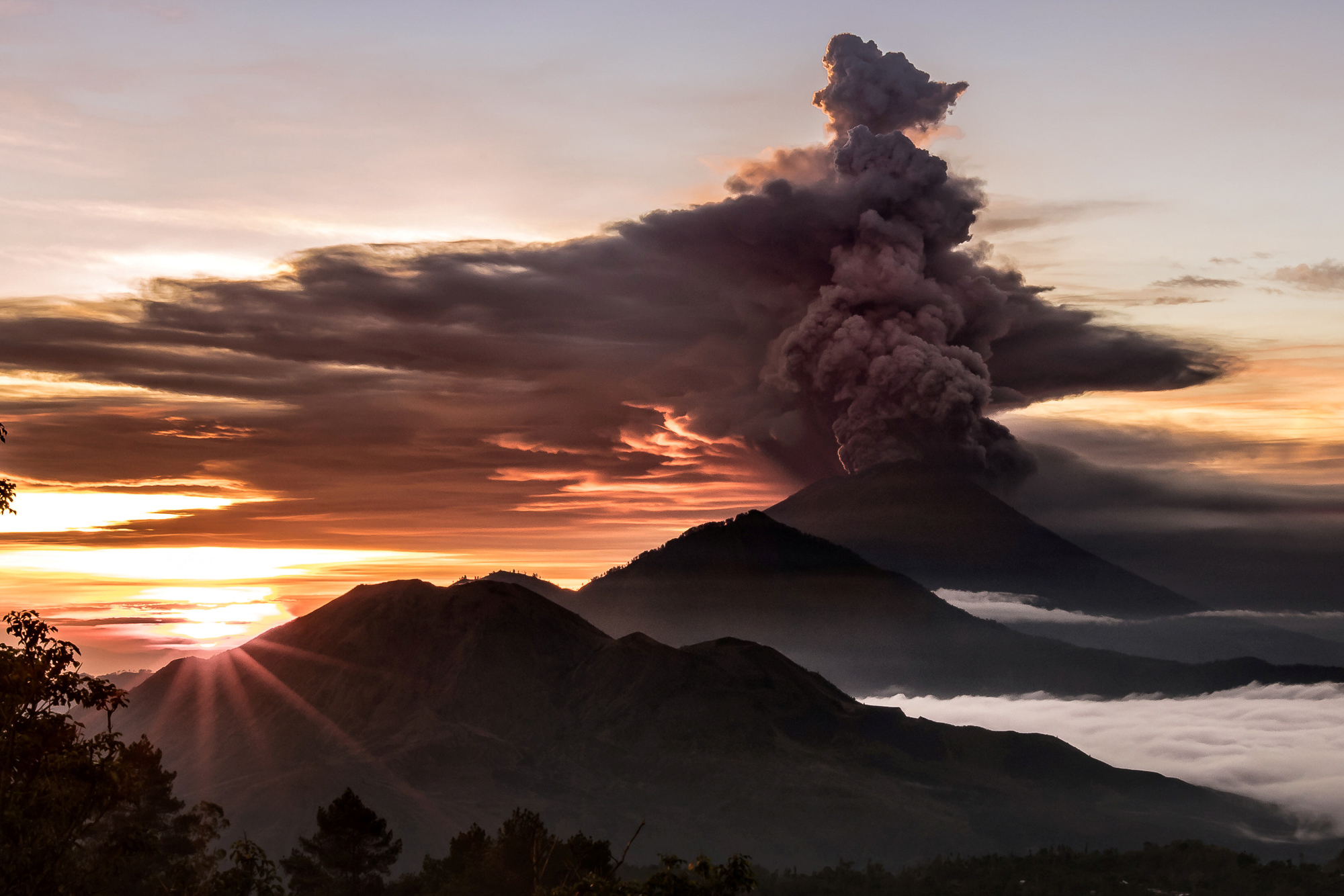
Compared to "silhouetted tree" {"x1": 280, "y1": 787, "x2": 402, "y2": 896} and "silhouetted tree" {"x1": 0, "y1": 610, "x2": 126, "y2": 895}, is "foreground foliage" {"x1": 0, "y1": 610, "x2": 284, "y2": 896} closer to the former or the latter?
"silhouetted tree" {"x1": 0, "y1": 610, "x2": 126, "y2": 895}

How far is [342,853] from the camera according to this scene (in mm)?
→ 85625

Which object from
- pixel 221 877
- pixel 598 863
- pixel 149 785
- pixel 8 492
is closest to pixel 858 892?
pixel 598 863

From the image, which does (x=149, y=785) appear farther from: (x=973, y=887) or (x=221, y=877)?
(x=973, y=887)

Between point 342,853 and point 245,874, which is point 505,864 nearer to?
point 342,853

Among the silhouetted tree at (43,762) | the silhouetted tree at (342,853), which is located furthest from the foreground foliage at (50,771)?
the silhouetted tree at (342,853)

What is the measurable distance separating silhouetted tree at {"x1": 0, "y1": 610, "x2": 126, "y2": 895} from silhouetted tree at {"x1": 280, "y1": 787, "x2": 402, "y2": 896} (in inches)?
2581

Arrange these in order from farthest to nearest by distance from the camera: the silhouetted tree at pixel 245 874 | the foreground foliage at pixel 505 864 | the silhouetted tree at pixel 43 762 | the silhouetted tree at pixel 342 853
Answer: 1. the silhouetted tree at pixel 342 853
2. the foreground foliage at pixel 505 864
3. the silhouetted tree at pixel 245 874
4. the silhouetted tree at pixel 43 762

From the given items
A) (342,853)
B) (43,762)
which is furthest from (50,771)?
(342,853)

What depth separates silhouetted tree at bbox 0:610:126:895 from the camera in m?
20.4

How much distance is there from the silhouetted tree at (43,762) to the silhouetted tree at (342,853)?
6556cm

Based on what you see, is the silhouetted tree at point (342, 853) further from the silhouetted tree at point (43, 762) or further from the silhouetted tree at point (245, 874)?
the silhouetted tree at point (43, 762)

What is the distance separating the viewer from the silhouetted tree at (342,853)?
85.2 meters

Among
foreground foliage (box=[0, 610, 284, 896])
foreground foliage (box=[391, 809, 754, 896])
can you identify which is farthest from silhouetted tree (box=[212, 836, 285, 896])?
foreground foliage (box=[391, 809, 754, 896])

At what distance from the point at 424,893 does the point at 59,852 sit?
213 ft
